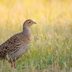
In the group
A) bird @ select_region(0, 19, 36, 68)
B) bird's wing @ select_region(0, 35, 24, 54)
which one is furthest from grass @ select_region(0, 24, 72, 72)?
bird's wing @ select_region(0, 35, 24, 54)

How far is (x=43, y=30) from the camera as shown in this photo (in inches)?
486

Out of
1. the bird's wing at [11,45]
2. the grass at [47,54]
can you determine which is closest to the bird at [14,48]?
the bird's wing at [11,45]

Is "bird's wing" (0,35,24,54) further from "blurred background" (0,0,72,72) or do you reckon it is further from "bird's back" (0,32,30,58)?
"blurred background" (0,0,72,72)

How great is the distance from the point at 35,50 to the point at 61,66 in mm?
1050

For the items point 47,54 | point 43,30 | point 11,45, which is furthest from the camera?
point 43,30

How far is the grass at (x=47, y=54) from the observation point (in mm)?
9500

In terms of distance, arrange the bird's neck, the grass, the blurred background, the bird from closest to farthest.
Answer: the grass, the blurred background, the bird, the bird's neck

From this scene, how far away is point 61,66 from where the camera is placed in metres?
9.70

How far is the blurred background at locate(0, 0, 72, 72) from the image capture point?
9.85 meters

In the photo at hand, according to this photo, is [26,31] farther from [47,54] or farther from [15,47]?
[47,54]

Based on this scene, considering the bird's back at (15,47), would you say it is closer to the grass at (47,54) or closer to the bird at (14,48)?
the bird at (14,48)

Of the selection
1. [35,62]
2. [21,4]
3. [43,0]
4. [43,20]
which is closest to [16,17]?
[43,20]

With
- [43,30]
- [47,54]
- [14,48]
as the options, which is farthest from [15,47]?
[43,30]

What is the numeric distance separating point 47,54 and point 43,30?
6.59ft
